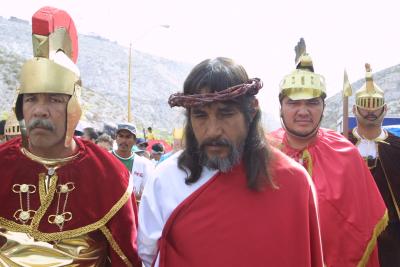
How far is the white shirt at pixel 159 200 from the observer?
9.21ft

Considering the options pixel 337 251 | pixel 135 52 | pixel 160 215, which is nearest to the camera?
pixel 160 215

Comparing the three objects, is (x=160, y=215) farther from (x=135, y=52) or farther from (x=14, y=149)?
(x=135, y=52)

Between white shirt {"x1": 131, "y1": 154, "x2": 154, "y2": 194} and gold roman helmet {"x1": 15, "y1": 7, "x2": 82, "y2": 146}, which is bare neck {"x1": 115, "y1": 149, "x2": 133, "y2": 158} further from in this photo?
gold roman helmet {"x1": 15, "y1": 7, "x2": 82, "y2": 146}

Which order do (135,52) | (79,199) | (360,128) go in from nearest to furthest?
(79,199)
(360,128)
(135,52)

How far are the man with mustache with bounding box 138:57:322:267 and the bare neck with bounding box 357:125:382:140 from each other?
320 centimetres

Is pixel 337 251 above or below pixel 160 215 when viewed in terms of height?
below

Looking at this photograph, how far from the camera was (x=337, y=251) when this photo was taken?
Answer: 3.97 m

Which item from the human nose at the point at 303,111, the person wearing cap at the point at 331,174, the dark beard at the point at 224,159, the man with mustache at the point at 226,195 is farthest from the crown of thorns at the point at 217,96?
the human nose at the point at 303,111

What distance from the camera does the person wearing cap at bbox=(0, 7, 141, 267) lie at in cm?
313

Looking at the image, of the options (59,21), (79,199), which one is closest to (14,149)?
(79,199)

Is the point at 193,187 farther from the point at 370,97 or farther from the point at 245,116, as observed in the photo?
the point at 370,97

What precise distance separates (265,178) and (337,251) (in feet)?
5.21

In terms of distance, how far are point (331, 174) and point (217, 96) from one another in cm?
180

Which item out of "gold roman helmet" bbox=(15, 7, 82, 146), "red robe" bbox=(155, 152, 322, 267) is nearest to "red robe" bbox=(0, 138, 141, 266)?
"gold roman helmet" bbox=(15, 7, 82, 146)
